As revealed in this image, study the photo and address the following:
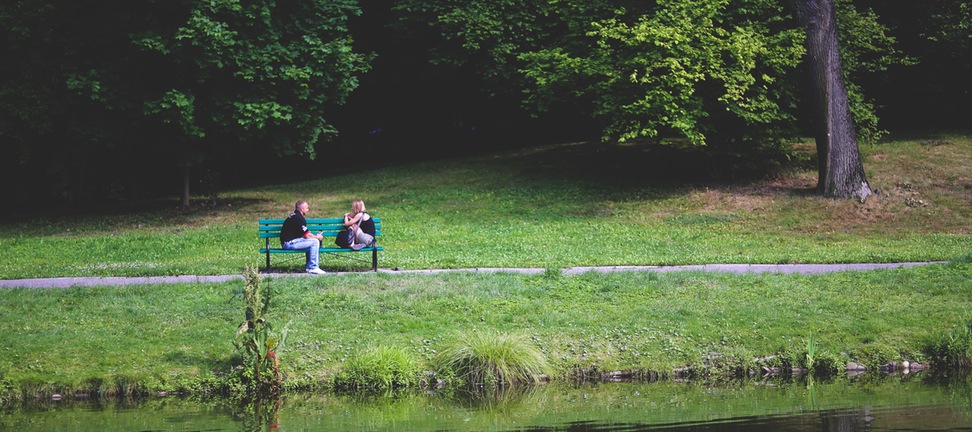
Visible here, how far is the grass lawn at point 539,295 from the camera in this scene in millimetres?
14109

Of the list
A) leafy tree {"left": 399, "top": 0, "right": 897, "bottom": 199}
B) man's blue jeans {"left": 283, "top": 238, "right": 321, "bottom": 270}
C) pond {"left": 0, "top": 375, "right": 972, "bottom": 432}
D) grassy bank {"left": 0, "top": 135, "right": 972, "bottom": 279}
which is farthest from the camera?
leafy tree {"left": 399, "top": 0, "right": 897, "bottom": 199}

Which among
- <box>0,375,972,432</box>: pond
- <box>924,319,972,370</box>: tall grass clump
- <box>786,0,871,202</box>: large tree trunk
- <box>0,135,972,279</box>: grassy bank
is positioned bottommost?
<box>0,375,972,432</box>: pond

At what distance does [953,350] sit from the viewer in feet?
46.1

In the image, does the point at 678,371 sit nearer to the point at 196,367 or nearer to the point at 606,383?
the point at 606,383

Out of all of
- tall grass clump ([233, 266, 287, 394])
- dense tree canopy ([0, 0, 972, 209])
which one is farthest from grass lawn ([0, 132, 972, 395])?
dense tree canopy ([0, 0, 972, 209])

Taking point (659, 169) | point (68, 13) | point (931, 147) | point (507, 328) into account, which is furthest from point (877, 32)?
point (68, 13)

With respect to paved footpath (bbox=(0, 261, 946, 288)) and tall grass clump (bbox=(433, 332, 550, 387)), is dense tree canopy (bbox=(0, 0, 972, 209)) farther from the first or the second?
tall grass clump (bbox=(433, 332, 550, 387))

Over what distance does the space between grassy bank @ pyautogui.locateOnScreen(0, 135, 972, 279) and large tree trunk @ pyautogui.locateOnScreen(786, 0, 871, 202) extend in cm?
76

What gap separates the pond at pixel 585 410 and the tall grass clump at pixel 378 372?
343 mm

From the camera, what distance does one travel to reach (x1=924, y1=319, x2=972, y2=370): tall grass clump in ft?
46.1

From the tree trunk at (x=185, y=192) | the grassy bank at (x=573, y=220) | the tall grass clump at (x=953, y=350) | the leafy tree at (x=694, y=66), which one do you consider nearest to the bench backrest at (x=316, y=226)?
the grassy bank at (x=573, y=220)

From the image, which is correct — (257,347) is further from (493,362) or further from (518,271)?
(518,271)

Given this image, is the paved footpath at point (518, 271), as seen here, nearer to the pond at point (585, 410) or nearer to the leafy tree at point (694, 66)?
the pond at point (585, 410)

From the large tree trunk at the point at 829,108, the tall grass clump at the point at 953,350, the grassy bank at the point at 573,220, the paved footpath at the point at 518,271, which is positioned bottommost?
the tall grass clump at the point at 953,350
